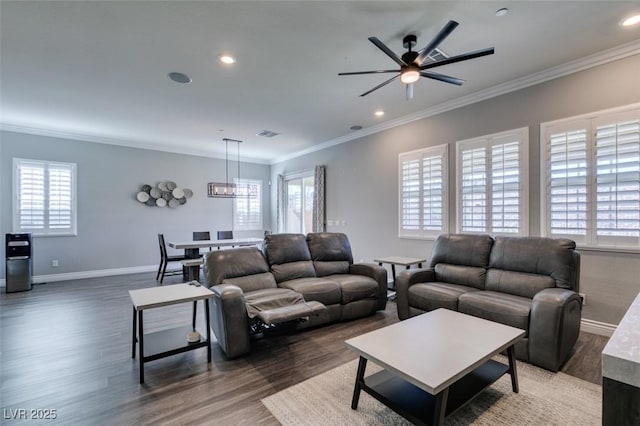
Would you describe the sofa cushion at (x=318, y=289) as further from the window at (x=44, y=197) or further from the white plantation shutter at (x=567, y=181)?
the window at (x=44, y=197)

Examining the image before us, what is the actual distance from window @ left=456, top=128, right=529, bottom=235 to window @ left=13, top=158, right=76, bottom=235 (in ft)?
25.0

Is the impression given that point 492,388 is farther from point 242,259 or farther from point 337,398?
point 242,259

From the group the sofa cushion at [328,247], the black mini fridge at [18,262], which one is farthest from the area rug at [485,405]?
the black mini fridge at [18,262]

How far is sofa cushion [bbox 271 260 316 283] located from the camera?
371cm

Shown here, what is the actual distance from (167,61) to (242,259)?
2429 millimetres

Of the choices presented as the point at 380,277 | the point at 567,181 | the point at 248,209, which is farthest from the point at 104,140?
the point at 567,181

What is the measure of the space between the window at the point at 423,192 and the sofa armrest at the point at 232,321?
10.9 feet

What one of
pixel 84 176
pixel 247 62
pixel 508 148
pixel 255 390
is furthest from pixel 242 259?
pixel 84 176

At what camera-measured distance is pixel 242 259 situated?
3514 mm

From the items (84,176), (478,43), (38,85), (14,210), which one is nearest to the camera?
(478,43)

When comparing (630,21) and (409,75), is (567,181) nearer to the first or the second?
(630,21)

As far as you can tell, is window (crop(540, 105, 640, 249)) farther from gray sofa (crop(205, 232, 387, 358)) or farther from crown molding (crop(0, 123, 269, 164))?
crown molding (crop(0, 123, 269, 164))

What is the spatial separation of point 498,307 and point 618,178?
196 centimetres

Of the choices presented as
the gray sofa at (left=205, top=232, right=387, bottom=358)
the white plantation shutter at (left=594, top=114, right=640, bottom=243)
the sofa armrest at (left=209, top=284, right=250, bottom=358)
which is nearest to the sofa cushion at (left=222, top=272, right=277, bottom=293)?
the gray sofa at (left=205, top=232, right=387, bottom=358)
